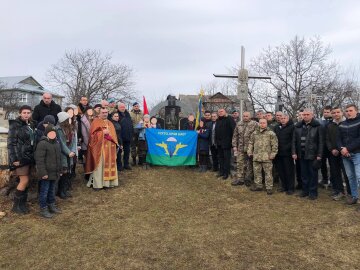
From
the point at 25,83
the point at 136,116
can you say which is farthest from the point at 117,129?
the point at 25,83

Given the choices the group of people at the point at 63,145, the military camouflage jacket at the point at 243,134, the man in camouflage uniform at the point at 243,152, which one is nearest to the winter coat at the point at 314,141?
the military camouflage jacket at the point at 243,134

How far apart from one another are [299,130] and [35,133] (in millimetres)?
5800

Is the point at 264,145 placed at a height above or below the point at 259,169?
above

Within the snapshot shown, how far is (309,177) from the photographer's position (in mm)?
7559

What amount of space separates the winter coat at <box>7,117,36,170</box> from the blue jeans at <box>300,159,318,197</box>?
587cm

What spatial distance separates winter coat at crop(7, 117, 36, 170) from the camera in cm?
598

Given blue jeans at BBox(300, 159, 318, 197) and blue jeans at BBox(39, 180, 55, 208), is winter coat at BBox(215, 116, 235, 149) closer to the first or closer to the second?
blue jeans at BBox(300, 159, 318, 197)

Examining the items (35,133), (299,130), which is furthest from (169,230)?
(299,130)

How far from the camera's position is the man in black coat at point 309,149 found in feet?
24.0

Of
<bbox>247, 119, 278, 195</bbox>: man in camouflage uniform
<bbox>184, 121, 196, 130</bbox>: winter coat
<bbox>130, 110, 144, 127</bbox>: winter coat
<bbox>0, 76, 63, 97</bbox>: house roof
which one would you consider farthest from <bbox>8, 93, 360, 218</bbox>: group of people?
<bbox>0, 76, 63, 97</bbox>: house roof

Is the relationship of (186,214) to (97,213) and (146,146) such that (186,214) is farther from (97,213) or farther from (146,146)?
(146,146)

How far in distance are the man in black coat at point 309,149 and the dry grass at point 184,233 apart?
380 millimetres

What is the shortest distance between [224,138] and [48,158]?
4.76 metres

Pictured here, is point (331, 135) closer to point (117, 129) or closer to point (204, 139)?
point (204, 139)
